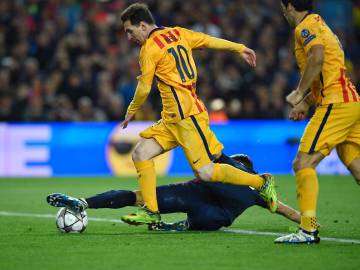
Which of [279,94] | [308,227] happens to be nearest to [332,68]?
[308,227]

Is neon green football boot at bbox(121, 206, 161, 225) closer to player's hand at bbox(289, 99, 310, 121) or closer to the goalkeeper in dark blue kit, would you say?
the goalkeeper in dark blue kit

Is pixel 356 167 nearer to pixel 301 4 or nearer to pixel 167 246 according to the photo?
pixel 301 4

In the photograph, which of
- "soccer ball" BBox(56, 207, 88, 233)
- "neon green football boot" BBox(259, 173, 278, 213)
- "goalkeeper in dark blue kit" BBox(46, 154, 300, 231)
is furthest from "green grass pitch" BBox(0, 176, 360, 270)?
"neon green football boot" BBox(259, 173, 278, 213)

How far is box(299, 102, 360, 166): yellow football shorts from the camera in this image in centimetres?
739

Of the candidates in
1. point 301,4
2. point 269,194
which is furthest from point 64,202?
point 301,4

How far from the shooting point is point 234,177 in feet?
27.3

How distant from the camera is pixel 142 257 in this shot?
675 cm

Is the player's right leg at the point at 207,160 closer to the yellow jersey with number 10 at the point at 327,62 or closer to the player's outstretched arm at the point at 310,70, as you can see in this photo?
the yellow jersey with number 10 at the point at 327,62

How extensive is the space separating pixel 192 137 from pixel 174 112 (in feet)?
0.97

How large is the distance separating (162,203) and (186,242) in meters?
1.02

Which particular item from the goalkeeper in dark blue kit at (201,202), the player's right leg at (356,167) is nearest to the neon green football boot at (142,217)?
the goalkeeper in dark blue kit at (201,202)

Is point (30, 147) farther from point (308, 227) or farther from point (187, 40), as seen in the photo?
point (308, 227)

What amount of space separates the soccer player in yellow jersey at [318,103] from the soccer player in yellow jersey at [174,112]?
100cm

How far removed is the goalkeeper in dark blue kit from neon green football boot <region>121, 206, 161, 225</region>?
0.10 metres
